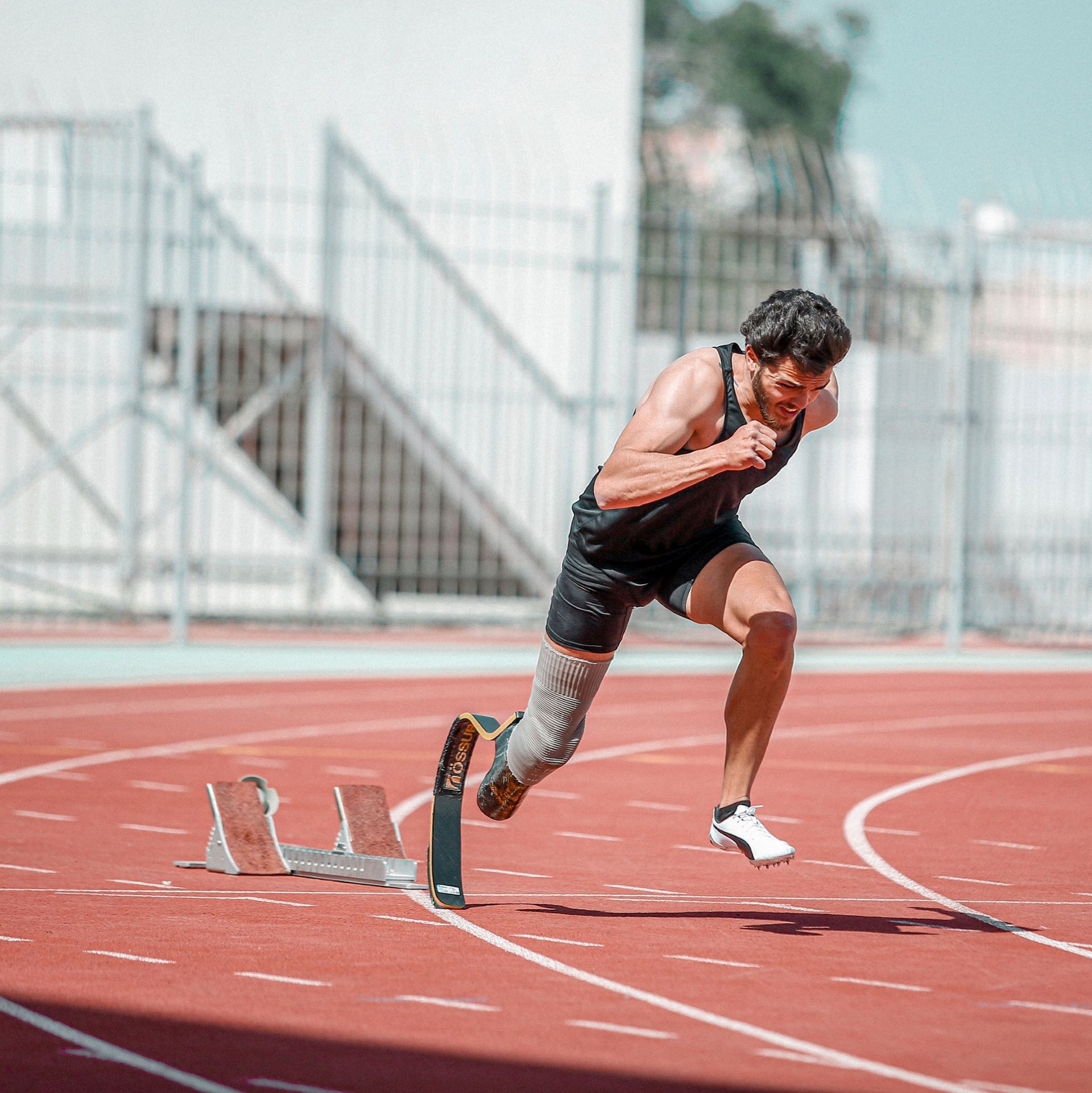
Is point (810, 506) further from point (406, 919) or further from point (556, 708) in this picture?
point (406, 919)

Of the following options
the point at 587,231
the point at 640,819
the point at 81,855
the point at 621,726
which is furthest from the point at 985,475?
the point at 81,855

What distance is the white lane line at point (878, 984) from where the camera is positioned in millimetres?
5184

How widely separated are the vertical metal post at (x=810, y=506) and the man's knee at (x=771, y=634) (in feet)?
47.6

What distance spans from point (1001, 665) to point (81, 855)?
1359cm

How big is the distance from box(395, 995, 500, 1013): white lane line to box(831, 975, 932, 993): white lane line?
1.03 m

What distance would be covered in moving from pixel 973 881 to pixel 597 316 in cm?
1324

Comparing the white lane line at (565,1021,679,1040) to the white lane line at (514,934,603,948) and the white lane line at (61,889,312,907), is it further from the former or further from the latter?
the white lane line at (61,889,312,907)

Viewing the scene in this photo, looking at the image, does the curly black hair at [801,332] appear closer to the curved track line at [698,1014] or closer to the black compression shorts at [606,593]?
the black compression shorts at [606,593]

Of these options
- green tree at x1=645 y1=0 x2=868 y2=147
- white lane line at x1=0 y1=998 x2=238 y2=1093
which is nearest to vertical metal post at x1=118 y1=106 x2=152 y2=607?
white lane line at x1=0 y1=998 x2=238 y2=1093

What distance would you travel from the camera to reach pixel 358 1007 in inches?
190

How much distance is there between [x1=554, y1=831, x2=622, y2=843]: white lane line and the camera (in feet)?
27.7

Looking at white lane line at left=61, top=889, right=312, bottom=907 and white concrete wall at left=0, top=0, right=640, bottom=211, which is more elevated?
white concrete wall at left=0, top=0, right=640, bottom=211

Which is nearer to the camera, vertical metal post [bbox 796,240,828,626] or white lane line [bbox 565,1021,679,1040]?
white lane line [bbox 565,1021,679,1040]

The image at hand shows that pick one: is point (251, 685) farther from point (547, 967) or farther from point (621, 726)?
point (547, 967)
